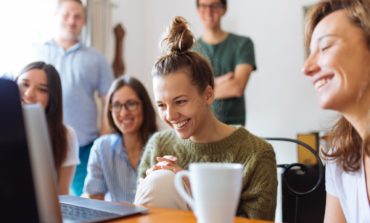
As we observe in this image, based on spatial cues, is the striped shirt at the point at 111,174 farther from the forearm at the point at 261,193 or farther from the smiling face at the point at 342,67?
the smiling face at the point at 342,67

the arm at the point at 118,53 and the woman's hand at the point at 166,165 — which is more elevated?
the arm at the point at 118,53

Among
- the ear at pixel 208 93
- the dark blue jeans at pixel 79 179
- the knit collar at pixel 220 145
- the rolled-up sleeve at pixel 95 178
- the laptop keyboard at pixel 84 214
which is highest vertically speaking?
the ear at pixel 208 93

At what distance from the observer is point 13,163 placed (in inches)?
21.1

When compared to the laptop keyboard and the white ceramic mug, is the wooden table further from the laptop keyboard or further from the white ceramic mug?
the white ceramic mug

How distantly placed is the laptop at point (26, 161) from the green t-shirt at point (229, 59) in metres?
1.77

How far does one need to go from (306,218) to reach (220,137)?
0.35m

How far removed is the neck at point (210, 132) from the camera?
1381 millimetres

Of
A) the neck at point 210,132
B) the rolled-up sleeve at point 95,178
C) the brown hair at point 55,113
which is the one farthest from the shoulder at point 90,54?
the neck at point 210,132

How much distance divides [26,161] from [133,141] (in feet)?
4.67

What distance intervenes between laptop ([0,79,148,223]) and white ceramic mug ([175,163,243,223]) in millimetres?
190

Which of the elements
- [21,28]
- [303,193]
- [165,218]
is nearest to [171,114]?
[303,193]

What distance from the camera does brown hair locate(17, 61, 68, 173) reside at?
1799mm

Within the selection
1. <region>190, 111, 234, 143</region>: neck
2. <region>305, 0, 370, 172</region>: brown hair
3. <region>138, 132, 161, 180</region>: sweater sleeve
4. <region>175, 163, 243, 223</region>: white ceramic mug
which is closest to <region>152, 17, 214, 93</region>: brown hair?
<region>190, 111, 234, 143</region>: neck

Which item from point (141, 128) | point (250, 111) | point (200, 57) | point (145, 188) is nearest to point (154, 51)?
point (250, 111)
